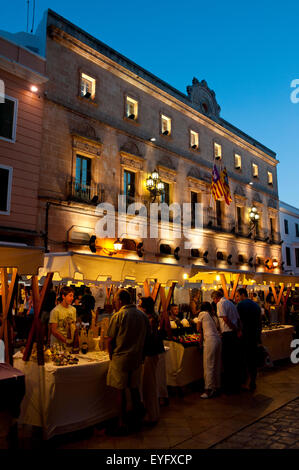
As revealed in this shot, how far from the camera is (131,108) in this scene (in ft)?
64.8

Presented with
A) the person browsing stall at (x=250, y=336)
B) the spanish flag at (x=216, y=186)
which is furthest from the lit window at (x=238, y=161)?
the person browsing stall at (x=250, y=336)

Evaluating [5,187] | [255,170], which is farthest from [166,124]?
[5,187]

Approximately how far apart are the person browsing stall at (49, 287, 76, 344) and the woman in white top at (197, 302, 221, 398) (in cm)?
284

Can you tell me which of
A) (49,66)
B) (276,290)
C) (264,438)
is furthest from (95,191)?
(264,438)

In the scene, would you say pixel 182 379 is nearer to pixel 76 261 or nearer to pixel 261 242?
pixel 76 261

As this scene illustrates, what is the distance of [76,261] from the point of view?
6445 millimetres

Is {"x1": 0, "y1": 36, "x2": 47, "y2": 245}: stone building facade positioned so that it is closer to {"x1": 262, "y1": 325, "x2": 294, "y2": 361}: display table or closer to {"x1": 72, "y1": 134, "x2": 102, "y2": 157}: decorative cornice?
{"x1": 72, "y1": 134, "x2": 102, "y2": 157}: decorative cornice

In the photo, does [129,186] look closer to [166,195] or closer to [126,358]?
[166,195]

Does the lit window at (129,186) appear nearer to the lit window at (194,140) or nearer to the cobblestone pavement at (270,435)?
the lit window at (194,140)

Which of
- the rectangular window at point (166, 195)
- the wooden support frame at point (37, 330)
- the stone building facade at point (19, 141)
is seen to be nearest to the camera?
the wooden support frame at point (37, 330)

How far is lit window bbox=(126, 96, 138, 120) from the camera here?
761 inches

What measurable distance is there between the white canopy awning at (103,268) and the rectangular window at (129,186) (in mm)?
10065

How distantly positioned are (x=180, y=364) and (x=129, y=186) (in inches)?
490

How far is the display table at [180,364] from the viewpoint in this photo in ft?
25.1
